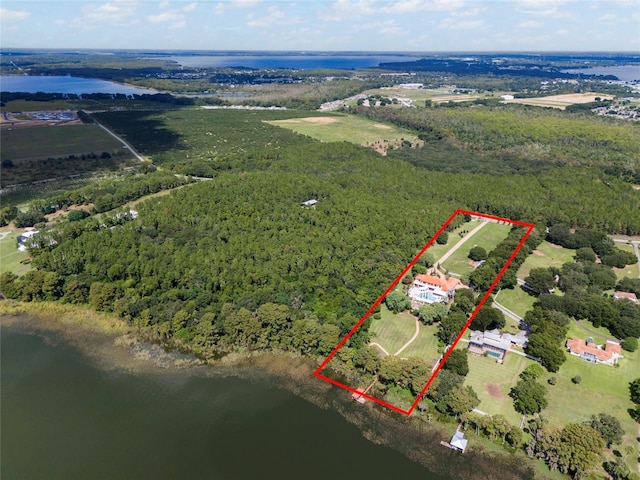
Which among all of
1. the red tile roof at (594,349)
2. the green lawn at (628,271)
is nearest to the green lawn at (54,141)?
the red tile roof at (594,349)

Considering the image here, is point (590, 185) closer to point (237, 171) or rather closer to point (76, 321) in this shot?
point (237, 171)

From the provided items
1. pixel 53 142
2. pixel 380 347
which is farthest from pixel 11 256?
pixel 53 142

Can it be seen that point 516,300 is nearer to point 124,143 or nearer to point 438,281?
point 438,281

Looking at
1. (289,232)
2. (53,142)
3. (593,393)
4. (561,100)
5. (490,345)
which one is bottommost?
(593,393)

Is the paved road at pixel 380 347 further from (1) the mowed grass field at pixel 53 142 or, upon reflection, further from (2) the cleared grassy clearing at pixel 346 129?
(1) the mowed grass field at pixel 53 142

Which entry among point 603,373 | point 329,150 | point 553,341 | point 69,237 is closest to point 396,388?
point 553,341

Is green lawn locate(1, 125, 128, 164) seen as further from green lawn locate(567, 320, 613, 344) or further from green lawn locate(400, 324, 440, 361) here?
green lawn locate(567, 320, 613, 344)
